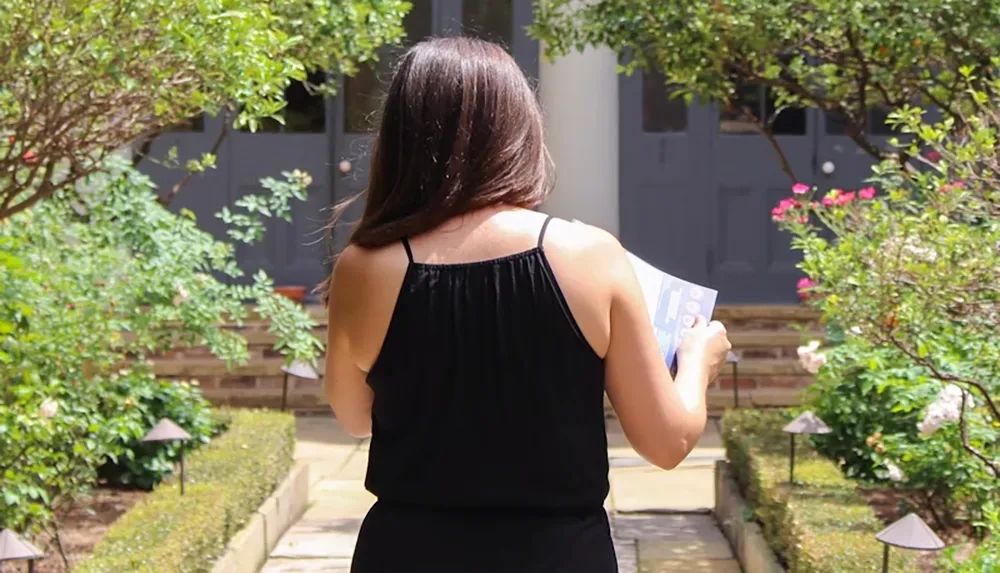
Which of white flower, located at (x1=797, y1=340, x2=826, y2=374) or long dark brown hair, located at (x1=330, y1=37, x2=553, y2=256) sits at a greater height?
long dark brown hair, located at (x1=330, y1=37, x2=553, y2=256)

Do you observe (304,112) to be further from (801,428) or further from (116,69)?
(116,69)

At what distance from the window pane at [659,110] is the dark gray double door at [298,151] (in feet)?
2.88

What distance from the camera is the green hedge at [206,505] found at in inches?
173

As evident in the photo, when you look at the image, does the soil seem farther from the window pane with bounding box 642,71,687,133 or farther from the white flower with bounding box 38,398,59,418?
the window pane with bounding box 642,71,687,133

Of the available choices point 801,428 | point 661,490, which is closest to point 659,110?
point 661,490

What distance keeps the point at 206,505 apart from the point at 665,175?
5.81 metres

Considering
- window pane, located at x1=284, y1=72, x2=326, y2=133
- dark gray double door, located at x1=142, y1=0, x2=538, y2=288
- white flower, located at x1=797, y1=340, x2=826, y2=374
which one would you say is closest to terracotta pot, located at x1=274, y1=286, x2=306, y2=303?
dark gray double door, located at x1=142, y1=0, x2=538, y2=288

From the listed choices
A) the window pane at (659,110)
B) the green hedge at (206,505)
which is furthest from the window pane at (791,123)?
the green hedge at (206,505)

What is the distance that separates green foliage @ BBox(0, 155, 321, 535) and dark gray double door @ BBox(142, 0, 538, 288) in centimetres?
322

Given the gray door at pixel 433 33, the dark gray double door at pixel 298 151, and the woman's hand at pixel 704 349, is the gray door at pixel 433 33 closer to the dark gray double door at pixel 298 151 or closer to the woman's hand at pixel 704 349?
the dark gray double door at pixel 298 151

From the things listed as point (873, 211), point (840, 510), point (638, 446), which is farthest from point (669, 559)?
point (638, 446)

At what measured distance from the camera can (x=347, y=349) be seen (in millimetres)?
2100

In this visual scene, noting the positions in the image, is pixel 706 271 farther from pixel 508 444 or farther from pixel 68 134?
pixel 508 444

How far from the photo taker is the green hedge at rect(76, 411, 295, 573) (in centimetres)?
440
